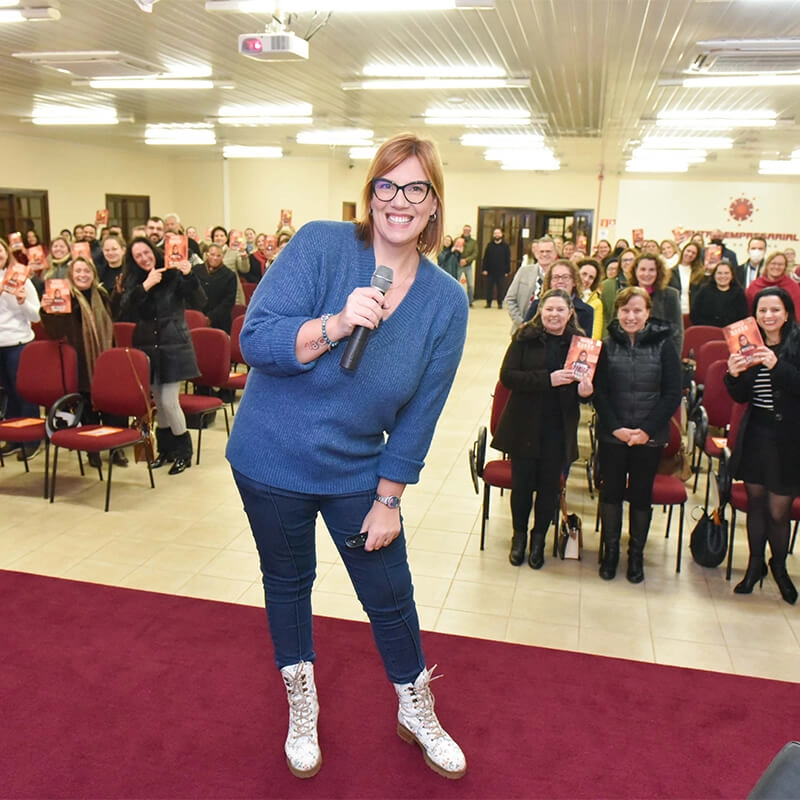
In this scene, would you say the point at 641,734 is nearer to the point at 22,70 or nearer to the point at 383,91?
the point at 383,91

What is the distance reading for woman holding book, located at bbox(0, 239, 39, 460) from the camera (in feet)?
17.8

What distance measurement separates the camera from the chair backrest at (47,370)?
489 cm

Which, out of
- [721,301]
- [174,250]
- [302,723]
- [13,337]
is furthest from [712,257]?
[302,723]

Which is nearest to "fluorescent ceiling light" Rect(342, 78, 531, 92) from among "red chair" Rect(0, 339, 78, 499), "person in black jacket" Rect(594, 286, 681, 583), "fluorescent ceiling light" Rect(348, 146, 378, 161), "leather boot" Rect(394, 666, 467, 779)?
"red chair" Rect(0, 339, 78, 499)

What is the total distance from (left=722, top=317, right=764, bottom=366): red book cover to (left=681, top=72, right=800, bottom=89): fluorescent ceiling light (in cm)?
447

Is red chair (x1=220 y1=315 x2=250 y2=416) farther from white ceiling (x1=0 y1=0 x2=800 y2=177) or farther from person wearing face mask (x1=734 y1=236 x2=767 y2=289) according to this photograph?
person wearing face mask (x1=734 y1=236 x2=767 y2=289)

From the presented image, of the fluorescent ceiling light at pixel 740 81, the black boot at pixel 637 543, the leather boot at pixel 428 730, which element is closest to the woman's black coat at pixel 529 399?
the black boot at pixel 637 543

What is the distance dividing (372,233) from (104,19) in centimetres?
492

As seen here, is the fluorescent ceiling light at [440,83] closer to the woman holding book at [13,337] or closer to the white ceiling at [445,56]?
the white ceiling at [445,56]

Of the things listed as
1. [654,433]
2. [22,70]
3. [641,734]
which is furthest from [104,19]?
[641,734]

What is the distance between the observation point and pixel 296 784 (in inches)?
87.0

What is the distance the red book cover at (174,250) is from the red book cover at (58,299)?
63 centimetres

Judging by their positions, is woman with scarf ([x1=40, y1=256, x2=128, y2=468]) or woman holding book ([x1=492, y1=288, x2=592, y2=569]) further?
woman with scarf ([x1=40, y1=256, x2=128, y2=468])

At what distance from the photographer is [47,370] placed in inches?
193
